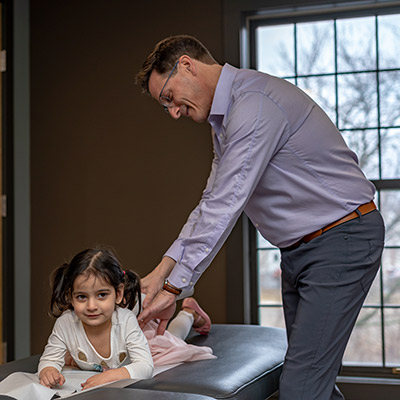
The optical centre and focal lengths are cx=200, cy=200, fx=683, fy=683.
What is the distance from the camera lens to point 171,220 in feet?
13.7

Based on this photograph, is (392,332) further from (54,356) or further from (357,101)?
(54,356)

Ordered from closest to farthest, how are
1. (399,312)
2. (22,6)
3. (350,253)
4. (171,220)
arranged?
(350,253) < (399,312) < (171,220) < (22,6)

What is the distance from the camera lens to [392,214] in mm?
3922

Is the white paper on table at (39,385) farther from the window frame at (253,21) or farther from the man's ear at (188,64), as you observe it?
the window frame at (253,21)

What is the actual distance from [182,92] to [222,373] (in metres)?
0.93

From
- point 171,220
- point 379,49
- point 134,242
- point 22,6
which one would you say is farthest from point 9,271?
point 379,49

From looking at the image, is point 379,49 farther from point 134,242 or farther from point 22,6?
point 22,6

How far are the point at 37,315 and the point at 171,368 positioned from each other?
225cm

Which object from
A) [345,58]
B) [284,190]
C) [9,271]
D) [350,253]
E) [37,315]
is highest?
[345,58]

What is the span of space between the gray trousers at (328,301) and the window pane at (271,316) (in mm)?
2083

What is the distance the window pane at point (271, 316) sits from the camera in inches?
161

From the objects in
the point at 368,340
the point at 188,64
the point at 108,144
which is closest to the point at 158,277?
the point at 188,64

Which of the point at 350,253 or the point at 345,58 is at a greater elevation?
the point at 345,58

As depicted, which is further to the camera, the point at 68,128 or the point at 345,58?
the point at 68,128
